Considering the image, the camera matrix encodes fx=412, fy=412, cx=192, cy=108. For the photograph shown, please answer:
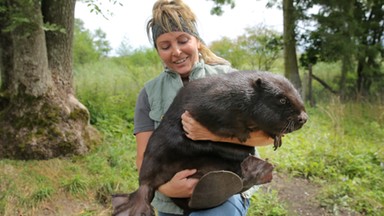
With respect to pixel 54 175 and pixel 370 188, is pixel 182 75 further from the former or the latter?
pixel 370 188

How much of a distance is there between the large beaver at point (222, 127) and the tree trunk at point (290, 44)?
1087 centimetres

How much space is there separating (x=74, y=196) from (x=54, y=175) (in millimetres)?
512

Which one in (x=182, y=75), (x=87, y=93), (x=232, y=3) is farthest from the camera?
(x=232, y=3)

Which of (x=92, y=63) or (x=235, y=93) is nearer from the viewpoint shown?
(x=235, y=93)

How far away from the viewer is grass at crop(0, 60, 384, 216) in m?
4.89

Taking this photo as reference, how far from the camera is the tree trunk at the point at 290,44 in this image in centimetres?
1286

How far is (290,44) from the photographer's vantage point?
1326 cm

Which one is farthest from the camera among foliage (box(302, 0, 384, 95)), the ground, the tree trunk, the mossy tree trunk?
the tree trunk

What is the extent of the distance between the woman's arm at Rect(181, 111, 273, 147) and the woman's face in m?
0.48

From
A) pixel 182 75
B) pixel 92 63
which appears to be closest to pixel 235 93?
pixel 182 75

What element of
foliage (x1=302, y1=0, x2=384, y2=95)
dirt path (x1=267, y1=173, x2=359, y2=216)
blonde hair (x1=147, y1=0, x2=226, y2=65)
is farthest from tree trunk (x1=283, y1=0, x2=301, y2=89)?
blonde hair (x1=147, y1=0, x2=226, y2=65)

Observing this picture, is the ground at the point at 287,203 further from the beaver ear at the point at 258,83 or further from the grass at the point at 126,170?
the beaver ear at the point at 258,83

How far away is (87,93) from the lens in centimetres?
845

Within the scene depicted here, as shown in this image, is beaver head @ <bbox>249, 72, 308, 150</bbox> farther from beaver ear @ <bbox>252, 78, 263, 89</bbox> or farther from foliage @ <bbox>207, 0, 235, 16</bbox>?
foliage @ <bbox>207, 0, 235, 16</bbox>
